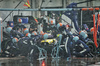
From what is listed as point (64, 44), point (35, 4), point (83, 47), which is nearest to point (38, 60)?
point (64, 44)

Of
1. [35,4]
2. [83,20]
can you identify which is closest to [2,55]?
[83,20]

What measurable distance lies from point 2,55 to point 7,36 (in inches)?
45.3

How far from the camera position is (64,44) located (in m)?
15.2

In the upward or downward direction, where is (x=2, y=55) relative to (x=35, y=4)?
downward

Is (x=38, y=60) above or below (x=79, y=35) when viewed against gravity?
below

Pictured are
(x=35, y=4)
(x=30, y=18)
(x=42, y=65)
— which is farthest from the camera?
(x=35, y=4)

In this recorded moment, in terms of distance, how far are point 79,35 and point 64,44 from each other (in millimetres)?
1066

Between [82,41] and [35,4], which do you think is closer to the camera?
[82,41]

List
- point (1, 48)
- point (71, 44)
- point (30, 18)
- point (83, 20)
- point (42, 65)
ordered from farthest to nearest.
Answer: point (30, 18)
point (83, 20)
point (1, 48)
point (71, 44)
point (42, 65)

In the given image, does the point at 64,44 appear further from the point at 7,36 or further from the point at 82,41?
the point at 7,36

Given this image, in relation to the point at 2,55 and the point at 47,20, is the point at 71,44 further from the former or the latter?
the point at 47,20

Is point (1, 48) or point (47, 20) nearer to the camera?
point (1, 48)

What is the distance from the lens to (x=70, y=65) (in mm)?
12875

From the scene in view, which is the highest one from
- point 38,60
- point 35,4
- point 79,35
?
point 35,4
